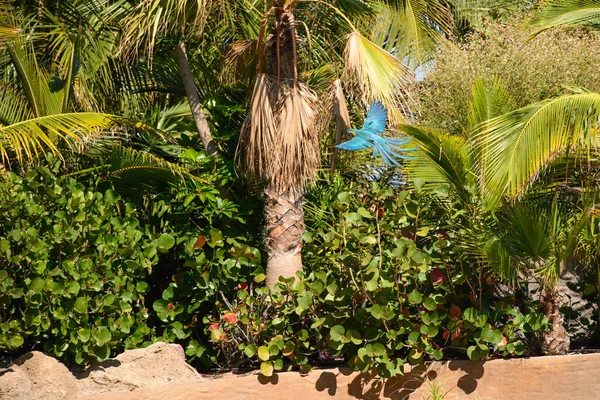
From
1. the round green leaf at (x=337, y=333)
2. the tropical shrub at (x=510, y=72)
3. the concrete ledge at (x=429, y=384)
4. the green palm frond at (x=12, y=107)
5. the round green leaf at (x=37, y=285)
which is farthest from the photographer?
the tropical shrub at (x=510, y=72)

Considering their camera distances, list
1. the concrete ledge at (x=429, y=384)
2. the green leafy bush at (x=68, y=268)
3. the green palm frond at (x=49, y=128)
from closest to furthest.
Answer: the green leafy bush at (x=68, y=268) → the concrete ledge at (x=429, y=384) → the green palm frond at (x=49, y=128)

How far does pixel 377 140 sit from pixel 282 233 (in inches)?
46.0

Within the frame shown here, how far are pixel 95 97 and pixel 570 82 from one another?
517cm

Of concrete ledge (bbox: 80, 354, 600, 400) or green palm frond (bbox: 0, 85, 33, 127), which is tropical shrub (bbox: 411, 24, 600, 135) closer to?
concrete ledge (bbox: 80, 354, 600, 400)

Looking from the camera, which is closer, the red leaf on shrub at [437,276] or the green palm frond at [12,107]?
the red leaf on shrub at [437,276]

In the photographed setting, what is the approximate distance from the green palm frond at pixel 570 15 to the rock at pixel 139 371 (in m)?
5.17

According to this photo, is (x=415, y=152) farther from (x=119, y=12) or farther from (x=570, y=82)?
(x=119, y=12)

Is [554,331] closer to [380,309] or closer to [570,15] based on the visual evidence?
[380,309]

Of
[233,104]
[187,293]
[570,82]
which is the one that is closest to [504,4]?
[570,82]

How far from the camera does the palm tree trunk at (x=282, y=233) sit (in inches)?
278

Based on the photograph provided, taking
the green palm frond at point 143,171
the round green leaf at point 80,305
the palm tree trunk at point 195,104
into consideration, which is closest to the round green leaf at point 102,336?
the round green leaf at point 80,305

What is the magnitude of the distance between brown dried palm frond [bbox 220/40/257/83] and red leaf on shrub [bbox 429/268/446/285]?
9.09 feet

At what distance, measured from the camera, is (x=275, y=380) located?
20.9ft

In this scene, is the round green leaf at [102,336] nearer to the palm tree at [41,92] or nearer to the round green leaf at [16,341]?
the round green leaf at [16,341]
